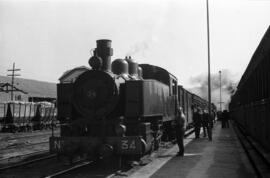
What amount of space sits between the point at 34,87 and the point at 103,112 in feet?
152

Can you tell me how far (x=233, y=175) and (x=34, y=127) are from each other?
25.4 meters

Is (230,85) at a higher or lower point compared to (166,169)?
higher

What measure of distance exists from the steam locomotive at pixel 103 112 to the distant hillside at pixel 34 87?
40.3 metres

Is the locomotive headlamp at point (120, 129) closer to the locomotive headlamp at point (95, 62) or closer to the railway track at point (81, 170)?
the railway track at point (81, 170)

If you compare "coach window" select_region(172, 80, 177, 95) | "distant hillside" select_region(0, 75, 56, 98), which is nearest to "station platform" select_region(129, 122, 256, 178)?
"coach window" select_region(172, 80, 177, 95)

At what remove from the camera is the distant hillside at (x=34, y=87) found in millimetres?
50231

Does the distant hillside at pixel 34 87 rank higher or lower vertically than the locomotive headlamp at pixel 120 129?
higher

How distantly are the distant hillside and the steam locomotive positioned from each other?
4035cm

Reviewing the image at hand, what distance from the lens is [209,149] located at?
527 inches

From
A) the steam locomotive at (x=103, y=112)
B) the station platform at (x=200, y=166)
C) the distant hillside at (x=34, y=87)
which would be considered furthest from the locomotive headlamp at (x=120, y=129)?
the distant hillside at (x=34, y=87)

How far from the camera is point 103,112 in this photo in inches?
376

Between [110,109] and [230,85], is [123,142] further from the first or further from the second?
[230,85]

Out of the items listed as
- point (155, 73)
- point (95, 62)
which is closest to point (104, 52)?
point (95, 62)

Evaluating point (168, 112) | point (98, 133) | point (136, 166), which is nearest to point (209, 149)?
point (168, 112)
